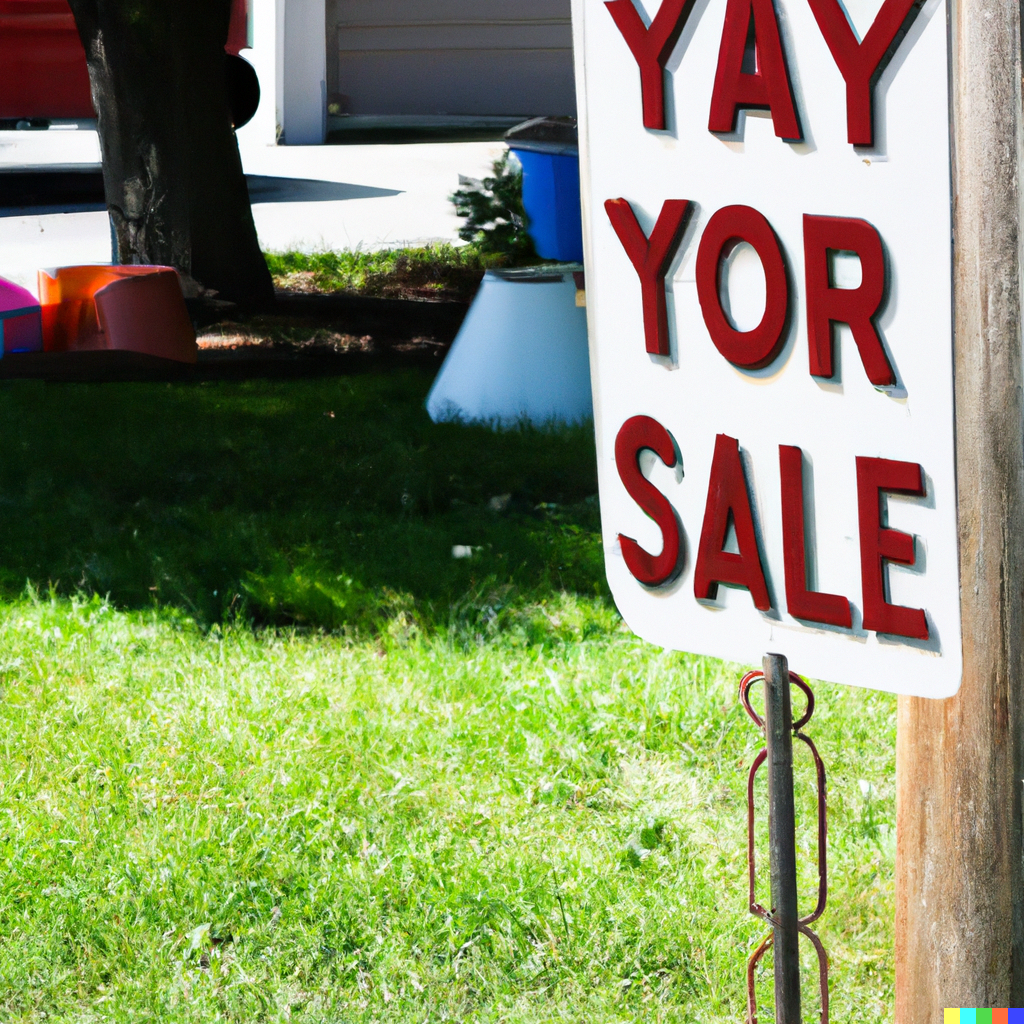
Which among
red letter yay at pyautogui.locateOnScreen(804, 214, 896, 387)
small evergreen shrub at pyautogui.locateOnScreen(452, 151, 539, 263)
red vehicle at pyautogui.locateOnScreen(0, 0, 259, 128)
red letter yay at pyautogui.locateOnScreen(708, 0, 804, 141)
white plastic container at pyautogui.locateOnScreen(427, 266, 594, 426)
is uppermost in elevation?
red vehicle at pyautogui.locateOnScreen(0, 0, 259, 128)

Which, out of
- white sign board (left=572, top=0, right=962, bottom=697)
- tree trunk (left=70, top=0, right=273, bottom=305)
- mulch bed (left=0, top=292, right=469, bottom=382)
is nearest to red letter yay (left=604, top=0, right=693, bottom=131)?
white sign board (left=572, top=0, right=962, bottom=697)

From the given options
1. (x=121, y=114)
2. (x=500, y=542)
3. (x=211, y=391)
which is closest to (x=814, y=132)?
(x=500, y=542)

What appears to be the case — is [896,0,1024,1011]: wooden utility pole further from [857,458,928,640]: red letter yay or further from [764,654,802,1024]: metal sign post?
[764,654,802,1024]: metal sign post

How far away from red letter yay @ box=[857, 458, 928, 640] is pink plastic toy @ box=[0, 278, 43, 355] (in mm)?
6621

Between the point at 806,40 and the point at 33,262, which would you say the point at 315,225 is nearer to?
the point at 33,262

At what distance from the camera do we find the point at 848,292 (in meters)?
1.19

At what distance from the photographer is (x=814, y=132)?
1180 mm

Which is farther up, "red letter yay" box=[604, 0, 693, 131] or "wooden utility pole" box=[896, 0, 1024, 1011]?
"red letter yay" box=[604, 0, 693, 131]

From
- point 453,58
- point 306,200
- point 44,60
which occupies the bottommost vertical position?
point 306,200

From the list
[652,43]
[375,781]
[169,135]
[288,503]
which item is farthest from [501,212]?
[652,43]

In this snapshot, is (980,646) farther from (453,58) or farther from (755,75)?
(453,58)

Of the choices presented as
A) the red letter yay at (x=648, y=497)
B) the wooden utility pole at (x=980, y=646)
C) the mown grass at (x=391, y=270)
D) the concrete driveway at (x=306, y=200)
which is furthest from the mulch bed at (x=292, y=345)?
the red letter yay at (x=648, y=497)

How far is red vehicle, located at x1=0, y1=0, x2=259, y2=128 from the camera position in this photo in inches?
684

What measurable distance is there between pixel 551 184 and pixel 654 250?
8009 millimetres
